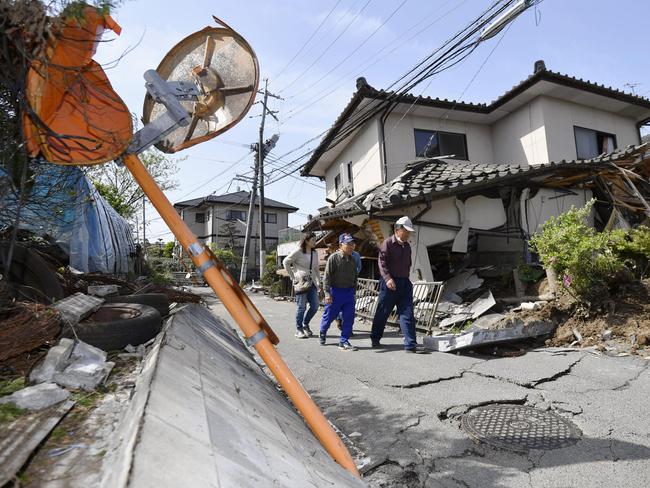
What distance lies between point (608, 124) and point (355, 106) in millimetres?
8862

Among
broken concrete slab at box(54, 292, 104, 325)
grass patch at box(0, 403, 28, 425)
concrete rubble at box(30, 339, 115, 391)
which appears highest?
broken concrete slab at box(54, 292, 104, 325)

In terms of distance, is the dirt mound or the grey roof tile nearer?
Answer: the dirt mound

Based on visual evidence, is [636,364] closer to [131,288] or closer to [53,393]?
[53,393]

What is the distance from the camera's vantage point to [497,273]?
8.40 meters

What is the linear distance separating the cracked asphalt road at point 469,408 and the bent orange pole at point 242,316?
0.42 metres

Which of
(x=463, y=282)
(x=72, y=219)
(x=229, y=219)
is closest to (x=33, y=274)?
(x=72, y=219)

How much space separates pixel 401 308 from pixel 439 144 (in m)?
8.56

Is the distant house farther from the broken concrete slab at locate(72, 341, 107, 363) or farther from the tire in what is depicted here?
the broken concrete slab at locate(72, 341, 107, 363)

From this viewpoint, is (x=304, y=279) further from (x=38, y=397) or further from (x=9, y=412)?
(x=9, y=412)

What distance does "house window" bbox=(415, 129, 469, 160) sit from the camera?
39.6 ft

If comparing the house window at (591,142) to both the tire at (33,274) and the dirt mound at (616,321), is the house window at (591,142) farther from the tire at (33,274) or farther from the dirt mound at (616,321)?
the tire at (33,274)

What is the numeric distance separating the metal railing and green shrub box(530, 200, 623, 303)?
180 centimetres

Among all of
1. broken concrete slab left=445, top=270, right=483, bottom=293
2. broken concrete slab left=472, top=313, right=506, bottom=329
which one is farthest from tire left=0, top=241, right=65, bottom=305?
broken concrete slab left=445, top=270, right=483, bottom=293

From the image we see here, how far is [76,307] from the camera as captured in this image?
2.98m
